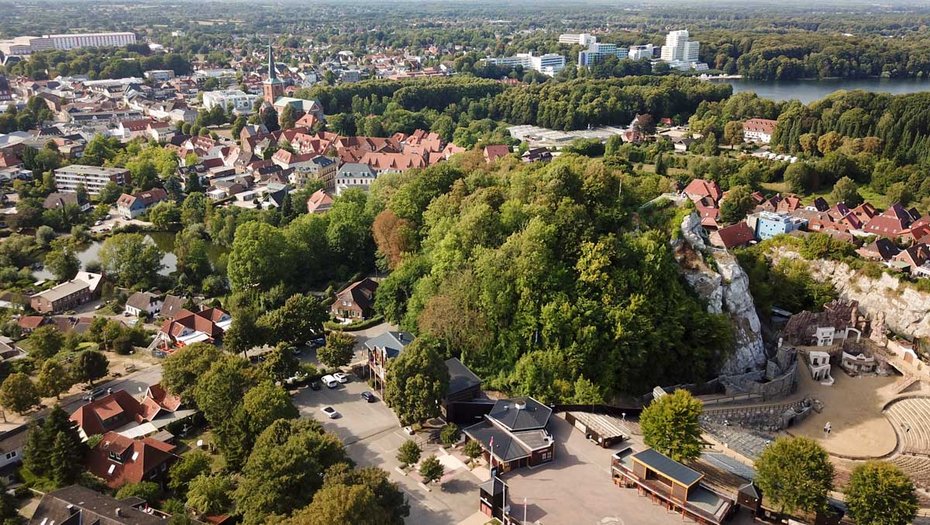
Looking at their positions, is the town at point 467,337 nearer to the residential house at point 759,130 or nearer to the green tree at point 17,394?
the green tree at point 17,394

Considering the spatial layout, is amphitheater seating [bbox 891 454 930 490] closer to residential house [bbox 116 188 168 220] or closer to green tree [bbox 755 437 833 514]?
green tree [bbox 755 437 833 514]

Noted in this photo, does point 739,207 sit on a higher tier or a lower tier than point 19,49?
lower

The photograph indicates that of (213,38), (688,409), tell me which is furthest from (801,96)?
(213,38)

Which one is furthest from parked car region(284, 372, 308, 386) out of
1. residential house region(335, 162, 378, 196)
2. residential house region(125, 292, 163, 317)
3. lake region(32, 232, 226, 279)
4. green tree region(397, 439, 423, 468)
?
residential house region(335, 162, 378, 196)

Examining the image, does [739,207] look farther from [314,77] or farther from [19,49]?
[19,49]

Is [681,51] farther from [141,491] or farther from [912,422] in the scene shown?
[141,491]
